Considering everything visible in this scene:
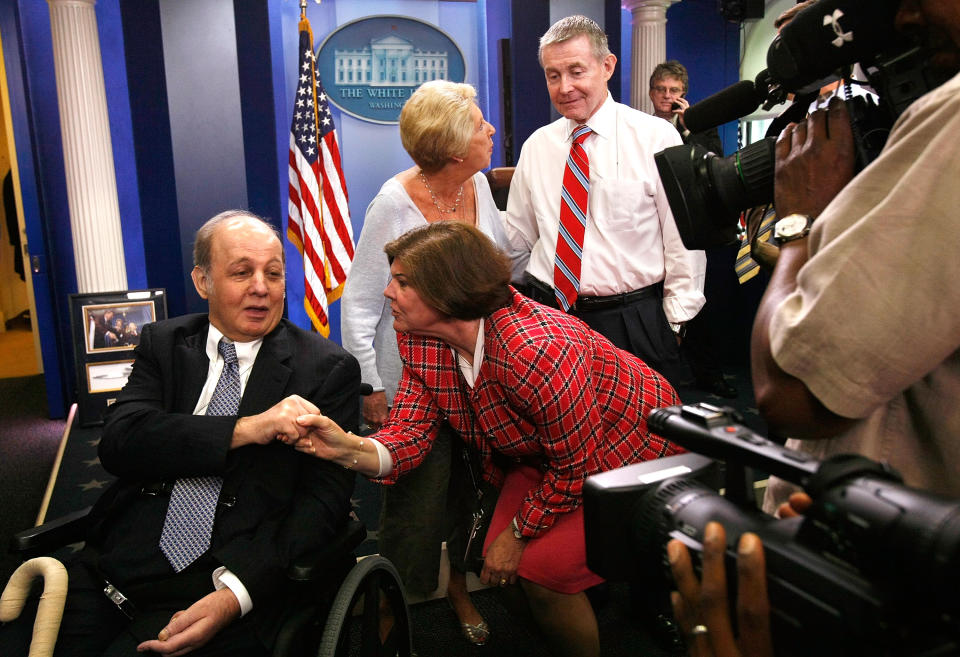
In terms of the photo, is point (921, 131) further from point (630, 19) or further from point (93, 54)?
point (630, 19)

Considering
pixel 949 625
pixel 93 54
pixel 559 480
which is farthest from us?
pixel 93 54

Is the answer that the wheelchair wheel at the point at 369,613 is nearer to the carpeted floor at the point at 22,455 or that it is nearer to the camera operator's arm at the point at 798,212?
the camera operator's arm at the point at 798,212

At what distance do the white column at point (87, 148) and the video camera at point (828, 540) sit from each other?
456 centimetres

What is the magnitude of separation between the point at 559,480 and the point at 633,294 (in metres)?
0.80

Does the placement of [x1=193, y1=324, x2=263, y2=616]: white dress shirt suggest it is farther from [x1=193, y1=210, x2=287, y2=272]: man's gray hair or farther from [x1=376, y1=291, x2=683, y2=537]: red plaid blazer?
[x1=376, y1=291, x2=683, y2=537]: red plaid blazer

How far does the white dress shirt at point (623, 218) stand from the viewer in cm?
232

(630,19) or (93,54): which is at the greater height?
(630,19)

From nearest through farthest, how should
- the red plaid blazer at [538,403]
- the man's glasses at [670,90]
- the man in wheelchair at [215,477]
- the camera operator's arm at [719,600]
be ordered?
the camera operator's arm at [719,600]
the man in wheelchair at [215,477]
the red plaid blazer at [538,403]
the man's glasses at [670,90]

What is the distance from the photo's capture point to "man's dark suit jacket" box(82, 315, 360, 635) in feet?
5.16

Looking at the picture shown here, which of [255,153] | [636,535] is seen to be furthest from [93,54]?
[636,535]

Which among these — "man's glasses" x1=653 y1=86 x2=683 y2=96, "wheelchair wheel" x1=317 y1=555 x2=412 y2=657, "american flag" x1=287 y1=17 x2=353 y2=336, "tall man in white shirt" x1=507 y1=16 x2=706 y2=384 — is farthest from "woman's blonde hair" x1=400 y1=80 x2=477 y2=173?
"man's glasses" x1=653 y1=86 x2=683 y2=96

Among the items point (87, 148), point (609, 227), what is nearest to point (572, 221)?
point (609, 227)

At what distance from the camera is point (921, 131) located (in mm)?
700

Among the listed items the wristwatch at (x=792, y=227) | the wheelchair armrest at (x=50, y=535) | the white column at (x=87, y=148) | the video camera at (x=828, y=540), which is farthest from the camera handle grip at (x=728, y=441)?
the white column at (x=87, y=148)
